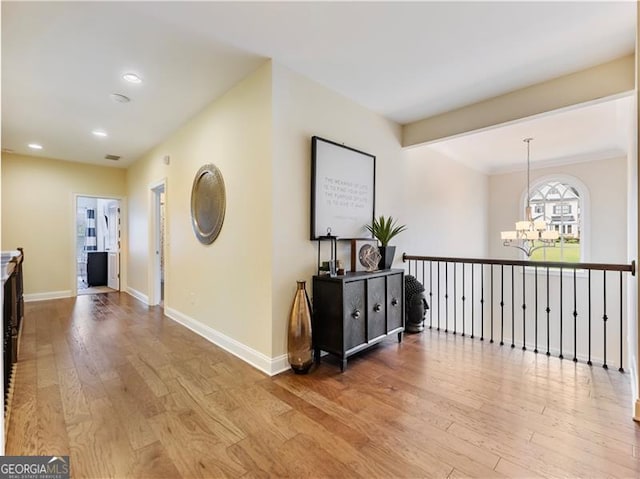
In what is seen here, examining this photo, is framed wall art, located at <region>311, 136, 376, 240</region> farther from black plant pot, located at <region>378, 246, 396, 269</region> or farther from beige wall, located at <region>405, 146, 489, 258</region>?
beige wall, located at <region>405, 146, 489, 258</region>

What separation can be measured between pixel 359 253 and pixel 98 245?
8.83 m

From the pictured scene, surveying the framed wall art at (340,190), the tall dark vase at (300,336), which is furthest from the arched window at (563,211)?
the tall dark vase at (300,336)

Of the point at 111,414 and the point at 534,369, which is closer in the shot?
the point at 111,414

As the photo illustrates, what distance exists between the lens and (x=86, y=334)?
3.46m

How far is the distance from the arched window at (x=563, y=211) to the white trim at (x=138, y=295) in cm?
751

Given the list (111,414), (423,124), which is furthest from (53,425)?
(423,124)

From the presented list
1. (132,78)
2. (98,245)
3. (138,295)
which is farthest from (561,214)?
(98,245)

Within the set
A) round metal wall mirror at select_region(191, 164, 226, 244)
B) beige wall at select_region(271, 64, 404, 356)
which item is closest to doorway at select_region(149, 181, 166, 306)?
round metal wall mirror at select_region(191, 164, 226, 244)

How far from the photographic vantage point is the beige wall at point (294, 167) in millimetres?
2545

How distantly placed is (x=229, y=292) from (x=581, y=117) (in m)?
4.58

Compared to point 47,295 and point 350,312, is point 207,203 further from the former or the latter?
point 47,295

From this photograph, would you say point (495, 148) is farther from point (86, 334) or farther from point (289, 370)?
point (86, 334)

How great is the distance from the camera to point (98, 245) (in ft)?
28.4

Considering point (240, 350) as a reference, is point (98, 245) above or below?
above
